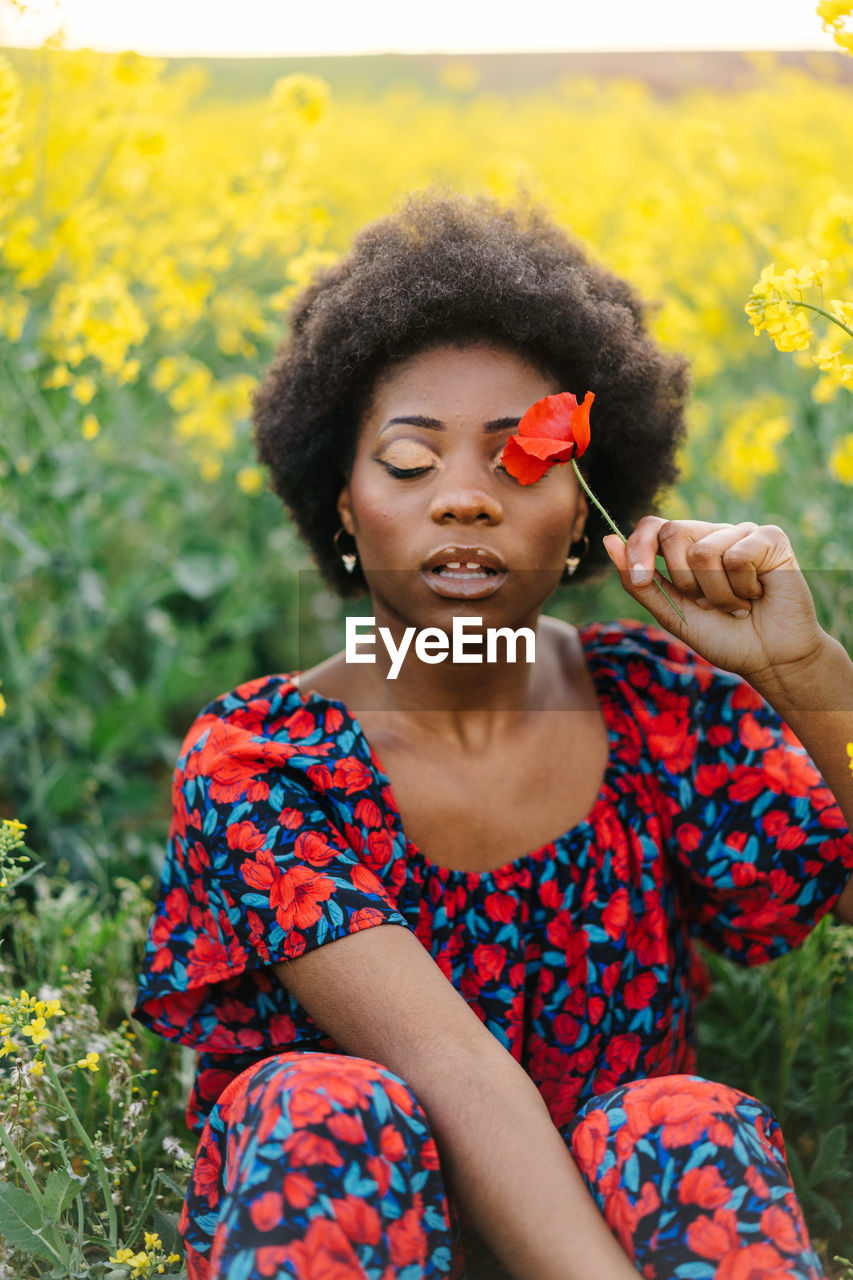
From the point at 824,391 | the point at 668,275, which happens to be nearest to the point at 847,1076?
the point at 824,391

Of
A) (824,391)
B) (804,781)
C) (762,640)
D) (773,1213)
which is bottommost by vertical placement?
(773,1213)

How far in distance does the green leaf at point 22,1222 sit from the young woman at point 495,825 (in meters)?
0.18

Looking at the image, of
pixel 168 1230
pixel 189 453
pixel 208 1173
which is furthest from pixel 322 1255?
pixel 189 453

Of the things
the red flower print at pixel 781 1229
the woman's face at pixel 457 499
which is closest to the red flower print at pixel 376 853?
the woman's face at pixel 457 499

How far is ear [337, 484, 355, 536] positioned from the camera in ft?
5.81

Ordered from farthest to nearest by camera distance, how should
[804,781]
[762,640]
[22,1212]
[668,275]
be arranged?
[668,275]
[804,781]
[762,640]
[22,1212]

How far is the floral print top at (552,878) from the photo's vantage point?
1528 mm

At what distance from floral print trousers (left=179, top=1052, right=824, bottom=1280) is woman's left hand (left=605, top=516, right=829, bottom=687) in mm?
534

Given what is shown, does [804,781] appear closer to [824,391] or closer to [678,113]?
[824,391]

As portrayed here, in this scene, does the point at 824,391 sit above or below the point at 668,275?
below

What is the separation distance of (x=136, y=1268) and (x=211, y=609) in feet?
7.91

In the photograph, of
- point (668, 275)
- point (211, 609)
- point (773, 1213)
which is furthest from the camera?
point (668, 275)

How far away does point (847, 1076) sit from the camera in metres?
1.95

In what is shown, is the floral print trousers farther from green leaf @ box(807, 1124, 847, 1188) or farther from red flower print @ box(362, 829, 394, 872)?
green leaf @ box(807, 1124, 847, 1188)
